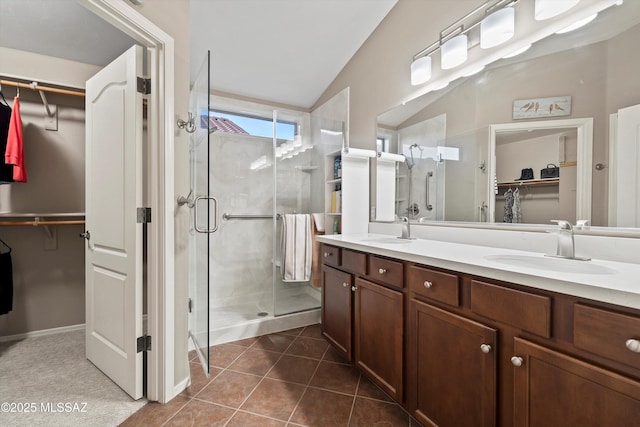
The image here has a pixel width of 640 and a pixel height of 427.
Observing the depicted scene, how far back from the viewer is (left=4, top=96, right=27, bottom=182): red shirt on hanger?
201 cm

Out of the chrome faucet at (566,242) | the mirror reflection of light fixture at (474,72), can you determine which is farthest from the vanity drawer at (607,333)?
the mirror reflection of light fixture at (474,72)

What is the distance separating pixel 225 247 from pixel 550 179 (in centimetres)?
290

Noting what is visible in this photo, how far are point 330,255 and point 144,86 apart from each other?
159cm

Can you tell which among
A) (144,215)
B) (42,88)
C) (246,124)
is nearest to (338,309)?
(144,215)

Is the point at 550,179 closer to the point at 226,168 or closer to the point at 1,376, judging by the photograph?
the point at 226,168

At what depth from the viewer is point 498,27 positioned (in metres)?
1.53

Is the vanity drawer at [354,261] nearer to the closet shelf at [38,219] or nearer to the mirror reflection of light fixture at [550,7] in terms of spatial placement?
the mirror reflection of light fixture at [550,7]

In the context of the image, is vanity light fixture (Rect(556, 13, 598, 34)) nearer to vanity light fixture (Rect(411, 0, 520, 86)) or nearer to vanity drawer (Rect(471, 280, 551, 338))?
vanity light fixture (Rect(411, 0, 520, 86))

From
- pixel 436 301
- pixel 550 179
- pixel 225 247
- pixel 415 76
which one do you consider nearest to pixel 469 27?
pixel 415 76

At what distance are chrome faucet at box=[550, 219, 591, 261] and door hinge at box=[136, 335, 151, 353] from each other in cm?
217

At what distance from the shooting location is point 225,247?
10.1 ft

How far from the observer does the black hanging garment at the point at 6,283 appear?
2039 millimetres

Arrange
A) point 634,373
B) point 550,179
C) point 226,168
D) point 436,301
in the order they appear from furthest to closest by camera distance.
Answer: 1. point 226,168
2. point 550,179
3. point 436,301
4. point 634,373

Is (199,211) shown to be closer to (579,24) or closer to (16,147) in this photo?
(16,147)
